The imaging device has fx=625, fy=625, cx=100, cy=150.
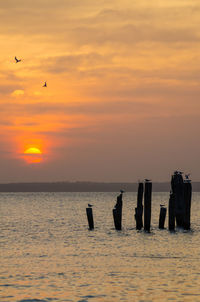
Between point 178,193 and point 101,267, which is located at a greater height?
point 178,193

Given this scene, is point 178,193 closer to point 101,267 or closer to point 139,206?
point 139,206

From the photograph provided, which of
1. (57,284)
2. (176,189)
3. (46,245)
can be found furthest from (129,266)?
(176,189)

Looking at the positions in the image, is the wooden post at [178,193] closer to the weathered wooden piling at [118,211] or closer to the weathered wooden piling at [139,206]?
the weathered wooden piling at [139,206]

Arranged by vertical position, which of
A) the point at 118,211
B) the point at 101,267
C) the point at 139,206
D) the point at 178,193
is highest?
the point at 178,193

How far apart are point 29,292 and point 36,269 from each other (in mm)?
4854

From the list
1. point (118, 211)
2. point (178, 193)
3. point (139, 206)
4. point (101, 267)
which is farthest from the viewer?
point (118, 211)

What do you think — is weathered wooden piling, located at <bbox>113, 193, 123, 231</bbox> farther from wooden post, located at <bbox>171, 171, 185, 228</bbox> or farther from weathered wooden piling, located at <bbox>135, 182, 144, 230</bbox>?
wooden post, located at <bbox>171, 171, 185, 228</bbox>

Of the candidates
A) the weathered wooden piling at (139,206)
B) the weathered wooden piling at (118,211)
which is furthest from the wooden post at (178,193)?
the weathered wooden piling at (118,211)

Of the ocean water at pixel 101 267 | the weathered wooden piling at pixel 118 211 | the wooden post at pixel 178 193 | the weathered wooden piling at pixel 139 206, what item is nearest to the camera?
the ocean water at pixel 101 267

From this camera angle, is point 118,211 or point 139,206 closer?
point 139,206

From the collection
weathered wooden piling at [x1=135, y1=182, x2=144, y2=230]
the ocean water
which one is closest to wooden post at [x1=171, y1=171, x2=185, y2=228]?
the ocean water

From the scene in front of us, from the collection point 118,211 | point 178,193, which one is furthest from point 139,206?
point 178,193

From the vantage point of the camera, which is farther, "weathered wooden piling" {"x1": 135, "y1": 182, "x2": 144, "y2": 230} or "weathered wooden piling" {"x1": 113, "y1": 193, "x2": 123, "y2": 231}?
"weathered wooden piling" {"x1": 135, "y1": 182, "x2": 144, "y2": 230}

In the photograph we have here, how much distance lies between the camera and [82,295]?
19.8 m
